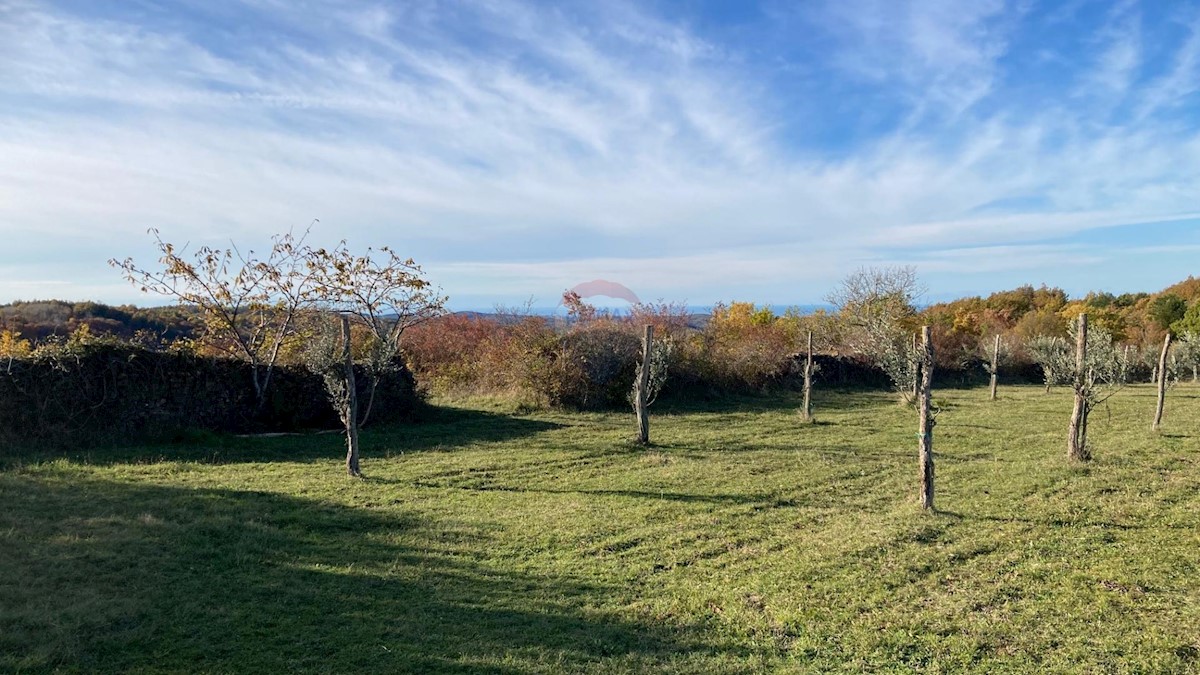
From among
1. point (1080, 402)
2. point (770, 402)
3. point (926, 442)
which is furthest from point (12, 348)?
point (770, 402)

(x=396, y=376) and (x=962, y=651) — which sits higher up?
(x=396, y=376)

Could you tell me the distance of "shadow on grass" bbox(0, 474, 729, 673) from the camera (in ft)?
12.4

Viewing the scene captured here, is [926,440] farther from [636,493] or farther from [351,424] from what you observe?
[351,424]

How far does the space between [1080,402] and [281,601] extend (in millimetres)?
10509

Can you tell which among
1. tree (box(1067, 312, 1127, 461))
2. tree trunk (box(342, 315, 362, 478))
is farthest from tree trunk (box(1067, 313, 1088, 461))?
tree trunk (box(342, 315, 362, 478))

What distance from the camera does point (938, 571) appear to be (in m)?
5.20

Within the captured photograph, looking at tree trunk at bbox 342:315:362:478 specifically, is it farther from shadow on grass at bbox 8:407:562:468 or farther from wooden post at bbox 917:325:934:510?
wooden post at bbox 917:325:934:510

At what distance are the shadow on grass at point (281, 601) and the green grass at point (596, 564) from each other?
2cm

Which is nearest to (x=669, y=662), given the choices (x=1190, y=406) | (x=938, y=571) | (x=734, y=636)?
(x=734, y=636)

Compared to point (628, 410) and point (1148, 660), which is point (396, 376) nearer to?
point (628, 410)

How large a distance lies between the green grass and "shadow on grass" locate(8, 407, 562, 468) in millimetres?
173

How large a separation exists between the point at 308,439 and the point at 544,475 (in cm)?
533

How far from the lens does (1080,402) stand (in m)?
9.52

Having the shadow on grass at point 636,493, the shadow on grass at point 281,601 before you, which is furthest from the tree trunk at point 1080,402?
the shadow on grass at point 281,601
